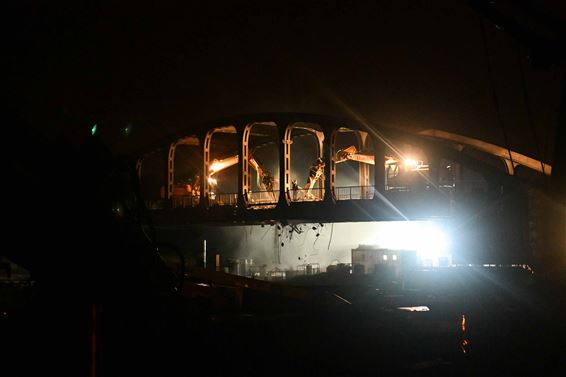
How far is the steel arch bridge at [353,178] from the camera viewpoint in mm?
46281

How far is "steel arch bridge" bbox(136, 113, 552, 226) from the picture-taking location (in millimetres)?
46281

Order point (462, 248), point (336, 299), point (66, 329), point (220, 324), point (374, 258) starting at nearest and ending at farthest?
point (66, 329) → point (220, 324) → point (336, 299) → point (462, 248) → point (374, 258)

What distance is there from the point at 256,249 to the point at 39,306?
207 feet

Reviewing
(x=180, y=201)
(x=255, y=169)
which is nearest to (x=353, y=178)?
(x=255, y=169)

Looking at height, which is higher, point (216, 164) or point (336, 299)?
point (216, 164)

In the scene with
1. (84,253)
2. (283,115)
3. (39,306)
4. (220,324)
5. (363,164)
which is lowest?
(220,324)

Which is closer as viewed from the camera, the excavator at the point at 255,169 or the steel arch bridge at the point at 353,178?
the steel arch bridge at the point at 353,178

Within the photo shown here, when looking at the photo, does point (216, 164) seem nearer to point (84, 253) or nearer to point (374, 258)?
point (374, 258)

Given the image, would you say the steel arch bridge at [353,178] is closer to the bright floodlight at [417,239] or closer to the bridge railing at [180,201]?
the bridge railing at [180,201]

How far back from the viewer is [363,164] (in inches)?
→ 2445

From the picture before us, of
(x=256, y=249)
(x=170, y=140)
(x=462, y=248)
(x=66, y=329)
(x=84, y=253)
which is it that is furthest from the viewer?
(x=256, y=249)

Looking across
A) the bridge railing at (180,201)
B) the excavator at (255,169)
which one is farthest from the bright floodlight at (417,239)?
the bridge railing at (180,201)

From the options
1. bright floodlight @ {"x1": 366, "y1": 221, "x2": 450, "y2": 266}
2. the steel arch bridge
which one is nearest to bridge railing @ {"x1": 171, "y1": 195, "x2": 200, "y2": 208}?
the steel arch bridge

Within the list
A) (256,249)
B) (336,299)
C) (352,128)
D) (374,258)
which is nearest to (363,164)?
(352,128)
